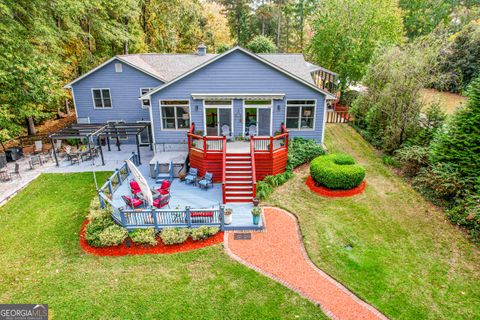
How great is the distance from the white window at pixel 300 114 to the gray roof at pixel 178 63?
105 inches

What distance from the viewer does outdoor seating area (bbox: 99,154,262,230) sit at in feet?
35.1

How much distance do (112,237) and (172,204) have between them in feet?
9.46

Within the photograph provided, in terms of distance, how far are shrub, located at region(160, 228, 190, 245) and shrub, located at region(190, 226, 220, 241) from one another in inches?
10.5

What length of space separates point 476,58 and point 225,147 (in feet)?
115

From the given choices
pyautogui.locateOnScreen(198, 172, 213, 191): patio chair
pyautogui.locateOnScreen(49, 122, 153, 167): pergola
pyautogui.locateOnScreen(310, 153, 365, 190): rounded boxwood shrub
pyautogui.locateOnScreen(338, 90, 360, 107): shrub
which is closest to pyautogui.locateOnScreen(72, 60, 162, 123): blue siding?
pyautogui.locateOnScreen(49, 122, 153, 167): pergola

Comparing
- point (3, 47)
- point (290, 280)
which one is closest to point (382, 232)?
point (290, 280)

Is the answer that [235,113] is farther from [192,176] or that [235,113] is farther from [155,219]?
[155,219]

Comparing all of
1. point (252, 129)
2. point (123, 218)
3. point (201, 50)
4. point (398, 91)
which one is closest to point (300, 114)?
point (252, 129)

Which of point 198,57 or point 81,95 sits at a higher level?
point 198,57

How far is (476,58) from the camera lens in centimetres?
3189

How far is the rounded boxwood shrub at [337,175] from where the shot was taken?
12891 mm

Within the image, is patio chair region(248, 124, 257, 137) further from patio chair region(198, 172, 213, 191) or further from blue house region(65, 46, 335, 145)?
patio chair region(198, 172, 213, 191)

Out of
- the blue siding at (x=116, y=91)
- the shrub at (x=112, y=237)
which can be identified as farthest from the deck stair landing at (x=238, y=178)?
the blue siding at (x=116, y=91)

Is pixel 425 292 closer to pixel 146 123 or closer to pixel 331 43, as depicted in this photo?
pixel 146 123
